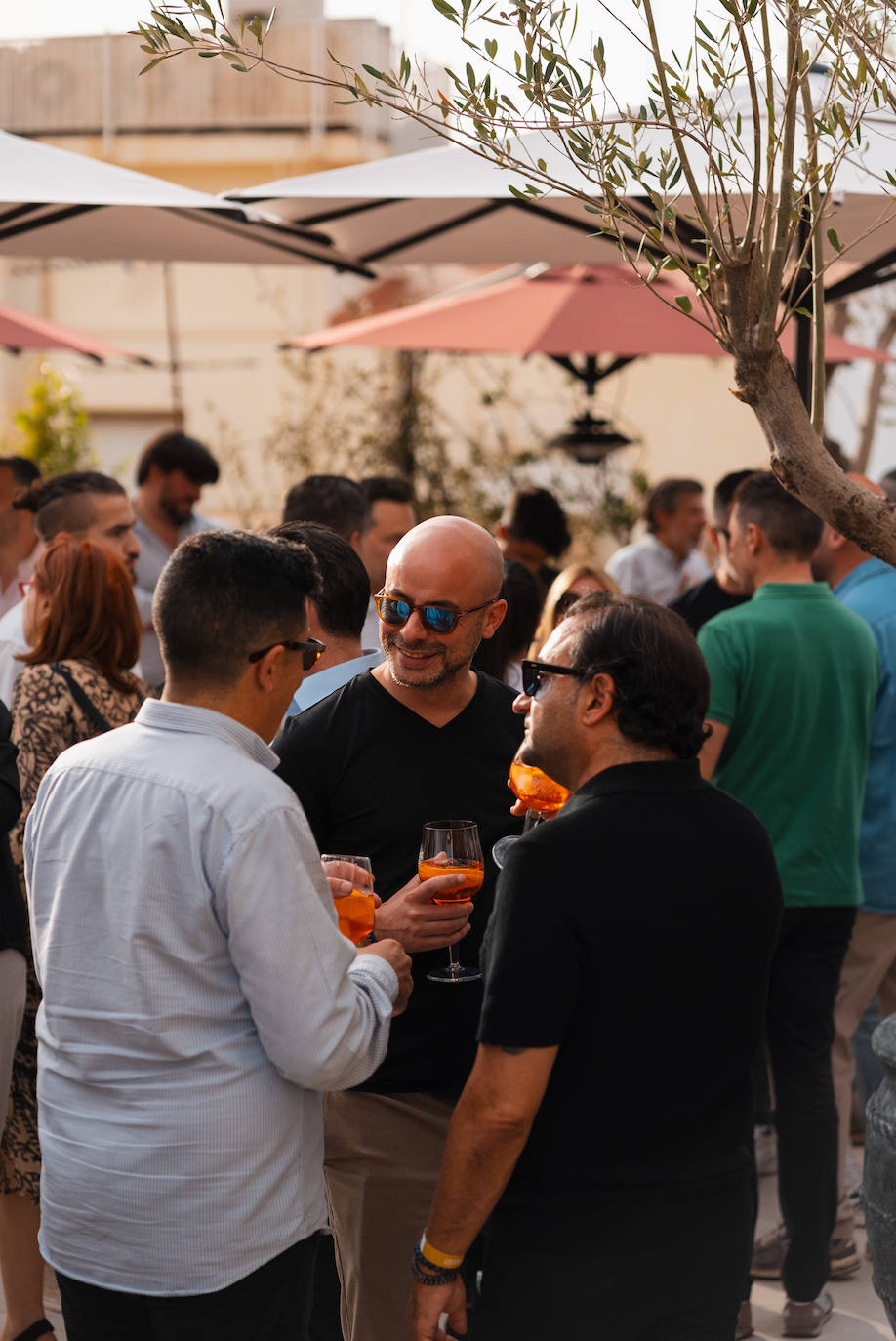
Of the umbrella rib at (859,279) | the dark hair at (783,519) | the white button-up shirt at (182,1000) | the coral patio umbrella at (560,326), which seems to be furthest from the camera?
the coral patio umbrella at (560,326)

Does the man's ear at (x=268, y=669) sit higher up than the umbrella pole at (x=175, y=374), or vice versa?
the umbrella pole at (x=175, y=374)

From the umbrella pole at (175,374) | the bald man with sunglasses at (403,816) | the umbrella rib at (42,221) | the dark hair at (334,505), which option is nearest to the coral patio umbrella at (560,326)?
the umbrella rib at (42,221)

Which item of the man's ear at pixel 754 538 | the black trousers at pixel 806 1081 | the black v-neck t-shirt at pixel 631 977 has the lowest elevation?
the black trousers at pixel 806 1081

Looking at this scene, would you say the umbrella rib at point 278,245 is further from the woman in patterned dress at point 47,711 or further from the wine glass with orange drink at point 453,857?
the wine glass with orange drink at point 453,857

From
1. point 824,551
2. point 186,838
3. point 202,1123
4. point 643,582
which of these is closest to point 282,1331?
point 202,1123

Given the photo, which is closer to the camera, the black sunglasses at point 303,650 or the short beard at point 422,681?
the black sunglasses at point 303,650

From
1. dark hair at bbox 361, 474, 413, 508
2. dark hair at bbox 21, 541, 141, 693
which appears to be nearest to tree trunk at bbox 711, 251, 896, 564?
dark hair at bbox 21, 541, 141, 693

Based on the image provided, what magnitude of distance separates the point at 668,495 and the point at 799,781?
387 centimetres

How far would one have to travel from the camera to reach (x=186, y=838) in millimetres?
2068

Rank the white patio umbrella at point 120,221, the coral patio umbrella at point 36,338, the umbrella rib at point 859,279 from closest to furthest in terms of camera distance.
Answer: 1. the white patio umbrella at point 120,221
2. the umbrella rib at point 859,279
3. the coral patio umbrella at point 36,338

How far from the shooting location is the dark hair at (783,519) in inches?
164

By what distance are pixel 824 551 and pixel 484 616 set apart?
7.69ft

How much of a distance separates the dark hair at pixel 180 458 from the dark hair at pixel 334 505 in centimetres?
184

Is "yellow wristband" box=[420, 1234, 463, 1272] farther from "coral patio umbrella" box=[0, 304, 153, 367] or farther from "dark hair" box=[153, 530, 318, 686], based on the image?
"coral patio umbrella" box=[0, 304, 153, 367]
